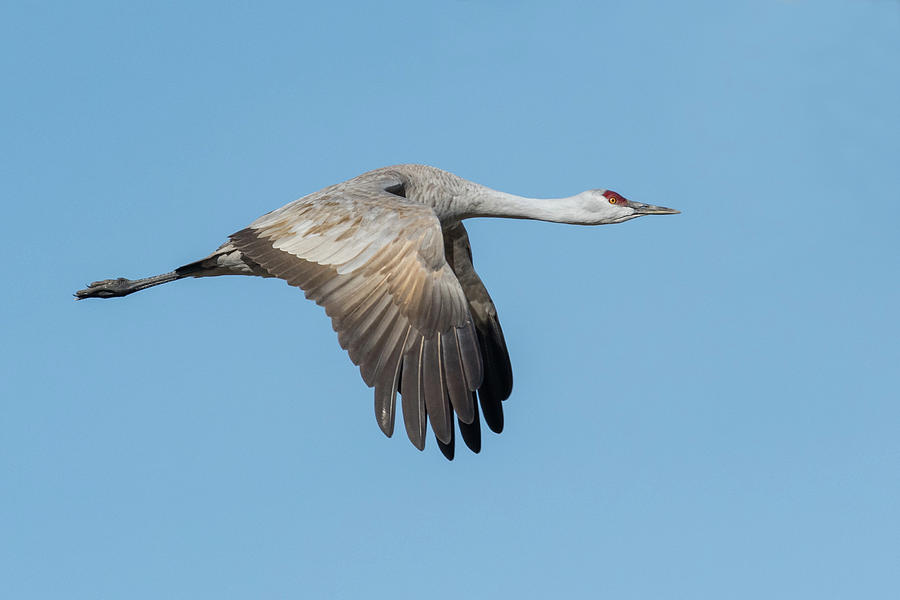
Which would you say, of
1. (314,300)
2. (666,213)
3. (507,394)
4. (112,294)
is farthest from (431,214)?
(112,294)

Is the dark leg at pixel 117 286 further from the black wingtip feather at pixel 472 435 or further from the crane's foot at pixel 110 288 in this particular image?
the black wingtip feather at pixel 472 435

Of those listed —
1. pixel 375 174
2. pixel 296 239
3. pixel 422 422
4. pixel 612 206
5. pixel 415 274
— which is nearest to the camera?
pixel 422 422

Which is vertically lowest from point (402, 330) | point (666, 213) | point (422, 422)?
point (422, 422)

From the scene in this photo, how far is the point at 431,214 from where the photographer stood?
29.2 ft

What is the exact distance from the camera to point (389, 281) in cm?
857

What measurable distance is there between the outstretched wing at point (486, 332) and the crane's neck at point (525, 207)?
45 cm

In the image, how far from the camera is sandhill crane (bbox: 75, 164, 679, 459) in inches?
320

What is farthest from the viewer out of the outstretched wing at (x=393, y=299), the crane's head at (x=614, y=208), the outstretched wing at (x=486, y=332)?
the crane's head at (x=614, y=208)

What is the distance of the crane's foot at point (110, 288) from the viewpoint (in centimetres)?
1152

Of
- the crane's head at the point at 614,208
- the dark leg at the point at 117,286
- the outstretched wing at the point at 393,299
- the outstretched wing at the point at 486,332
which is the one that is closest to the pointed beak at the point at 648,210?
the crane's head at the point at 614,208

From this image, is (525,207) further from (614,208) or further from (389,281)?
(389,281)

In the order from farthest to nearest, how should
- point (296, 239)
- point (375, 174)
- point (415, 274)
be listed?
point (375, 174)
point (296, 239)
point (415, 274)

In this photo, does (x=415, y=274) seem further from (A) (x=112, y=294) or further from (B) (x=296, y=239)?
(A) (x=112, y=294)

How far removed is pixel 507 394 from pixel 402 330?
9.16 ft
